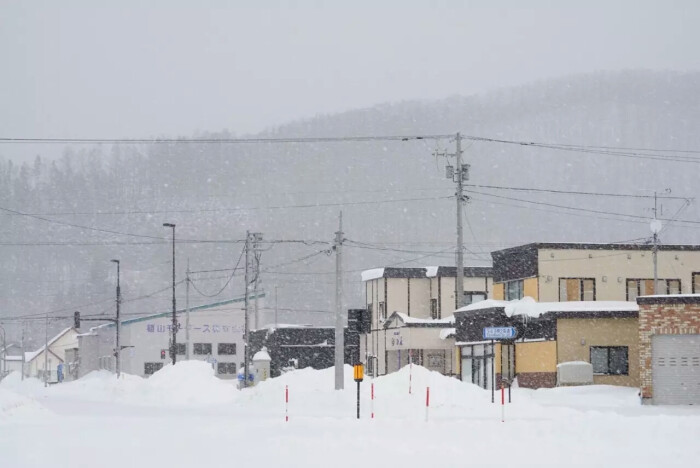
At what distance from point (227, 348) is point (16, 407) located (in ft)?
235

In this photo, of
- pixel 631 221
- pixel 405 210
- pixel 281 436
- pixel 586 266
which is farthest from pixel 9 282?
pixel 281 436

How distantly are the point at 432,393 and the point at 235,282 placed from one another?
446 ft

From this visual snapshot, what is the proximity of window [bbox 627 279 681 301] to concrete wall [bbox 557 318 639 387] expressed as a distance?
5.74 meters

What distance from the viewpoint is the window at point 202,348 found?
10094 centimetres

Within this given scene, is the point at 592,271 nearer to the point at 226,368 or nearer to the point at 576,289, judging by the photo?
the point at 576,289

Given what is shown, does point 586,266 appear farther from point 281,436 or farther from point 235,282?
point 235,282

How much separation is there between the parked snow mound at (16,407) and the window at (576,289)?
92.8 feet

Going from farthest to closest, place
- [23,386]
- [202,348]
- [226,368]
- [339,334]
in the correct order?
1. [202,348]
2. [226,368]
3. [23,386]
4. [339,334]

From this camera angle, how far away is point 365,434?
72.4ft

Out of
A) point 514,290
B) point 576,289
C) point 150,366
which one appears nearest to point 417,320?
point 514,290

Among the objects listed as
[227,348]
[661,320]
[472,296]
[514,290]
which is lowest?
[227,348]

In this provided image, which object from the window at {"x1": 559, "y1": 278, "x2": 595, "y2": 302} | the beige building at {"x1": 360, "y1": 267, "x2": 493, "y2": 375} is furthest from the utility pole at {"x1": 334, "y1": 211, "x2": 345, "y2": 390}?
the beige building at {"x1": 360, "y1": 267, "x2": 493, "y2": 375}

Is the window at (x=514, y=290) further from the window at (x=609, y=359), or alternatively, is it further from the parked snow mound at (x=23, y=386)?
the parked snow mound at (x=23, y=386)

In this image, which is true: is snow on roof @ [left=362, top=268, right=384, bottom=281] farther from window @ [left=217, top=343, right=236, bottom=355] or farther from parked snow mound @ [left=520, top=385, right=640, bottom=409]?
window @ [left=217, top=343, right=236, bottom=355]
